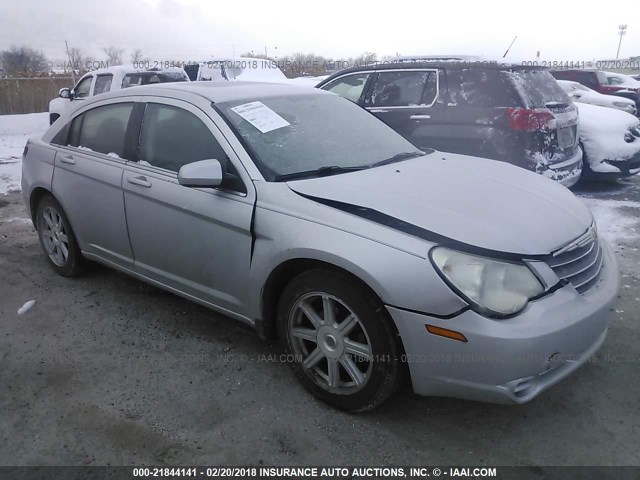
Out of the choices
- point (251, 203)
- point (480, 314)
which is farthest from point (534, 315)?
point (251, 203)

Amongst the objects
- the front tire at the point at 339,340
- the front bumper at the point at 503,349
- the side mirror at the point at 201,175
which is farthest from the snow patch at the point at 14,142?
the front bumper at the point at 503,349

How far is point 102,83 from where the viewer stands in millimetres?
10633

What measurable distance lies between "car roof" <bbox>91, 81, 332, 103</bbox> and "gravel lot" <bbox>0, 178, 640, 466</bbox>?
1.48m

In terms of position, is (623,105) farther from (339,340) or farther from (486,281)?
(339,340)

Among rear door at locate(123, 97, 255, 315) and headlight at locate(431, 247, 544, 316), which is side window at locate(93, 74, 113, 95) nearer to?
rear door at locate(123, 97, 255, 315)

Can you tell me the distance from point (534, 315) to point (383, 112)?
176 inches

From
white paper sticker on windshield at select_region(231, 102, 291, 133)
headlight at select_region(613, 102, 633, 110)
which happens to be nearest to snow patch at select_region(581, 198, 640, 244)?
white paper sticker on windshield at select_region(231, 102, 291, 133)

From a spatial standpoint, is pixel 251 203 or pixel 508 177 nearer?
pixel 251 203

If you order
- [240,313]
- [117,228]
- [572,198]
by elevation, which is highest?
[572,198]

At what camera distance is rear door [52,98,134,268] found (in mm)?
3574

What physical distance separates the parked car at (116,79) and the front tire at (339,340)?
8739 mm

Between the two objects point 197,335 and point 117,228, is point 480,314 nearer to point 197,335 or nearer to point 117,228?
point 197,335

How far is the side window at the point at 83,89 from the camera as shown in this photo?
10961 millimetres

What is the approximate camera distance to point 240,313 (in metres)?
2.96
